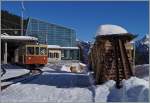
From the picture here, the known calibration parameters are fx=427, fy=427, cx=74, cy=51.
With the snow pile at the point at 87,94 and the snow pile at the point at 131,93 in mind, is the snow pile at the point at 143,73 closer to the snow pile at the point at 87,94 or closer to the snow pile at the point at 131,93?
the snow pile at the point at 87,94

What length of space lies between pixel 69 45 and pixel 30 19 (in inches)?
433

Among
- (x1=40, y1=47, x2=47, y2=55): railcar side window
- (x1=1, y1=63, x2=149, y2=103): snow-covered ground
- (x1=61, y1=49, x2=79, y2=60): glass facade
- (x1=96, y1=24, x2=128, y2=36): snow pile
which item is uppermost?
(x1=96, y1=24, x2=128, y2=36): snow pile

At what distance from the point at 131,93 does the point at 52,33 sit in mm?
47776

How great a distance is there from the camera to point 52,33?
2319 inches

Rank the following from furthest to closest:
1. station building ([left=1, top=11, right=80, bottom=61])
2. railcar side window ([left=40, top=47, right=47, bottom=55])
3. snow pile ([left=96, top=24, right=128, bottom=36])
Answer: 1. station building ([left=1, top=11, right=80, bottom=61])
2. railcar side window ([left=40, top=47, right=47, bottom=55])
3. snow pile ([left=96, top=24, right=128, bottom=36])

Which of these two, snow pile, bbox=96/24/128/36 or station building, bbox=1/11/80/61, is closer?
snow pile, bbox=96/24/128/36

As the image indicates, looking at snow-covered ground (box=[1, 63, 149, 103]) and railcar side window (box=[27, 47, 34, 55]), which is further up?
railcar side window (box=[27, 47, 34, 55])

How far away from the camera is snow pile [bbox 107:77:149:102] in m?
10.7

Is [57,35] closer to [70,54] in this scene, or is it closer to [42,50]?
[70,54]

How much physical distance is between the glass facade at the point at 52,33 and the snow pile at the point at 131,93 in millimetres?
38091

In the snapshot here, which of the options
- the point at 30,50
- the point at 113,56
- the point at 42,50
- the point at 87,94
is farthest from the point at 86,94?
the point at 42,50

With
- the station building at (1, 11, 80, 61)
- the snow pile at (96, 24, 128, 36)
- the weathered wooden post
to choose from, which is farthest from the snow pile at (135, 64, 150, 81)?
the station building at (1, 11, 80, 61)

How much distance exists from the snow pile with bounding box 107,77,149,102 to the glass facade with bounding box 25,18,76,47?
125 feet

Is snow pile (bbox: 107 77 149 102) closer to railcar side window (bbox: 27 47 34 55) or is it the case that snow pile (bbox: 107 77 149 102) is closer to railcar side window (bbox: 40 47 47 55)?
railcar side window (bbox: 27 47 34 55)
